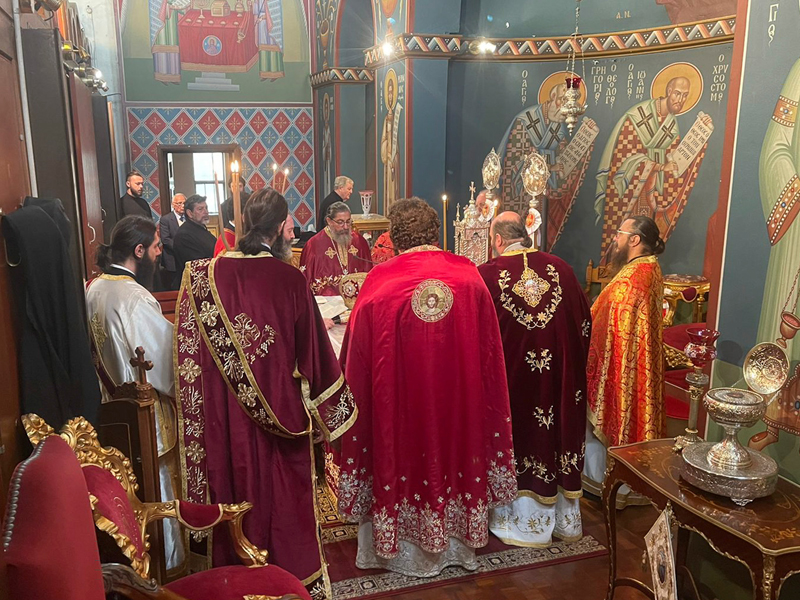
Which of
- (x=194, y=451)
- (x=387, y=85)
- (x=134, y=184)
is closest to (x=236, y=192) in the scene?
(x=194, y=451)

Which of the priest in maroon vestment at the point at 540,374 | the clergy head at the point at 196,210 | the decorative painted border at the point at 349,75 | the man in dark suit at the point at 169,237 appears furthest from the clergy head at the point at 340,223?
the decorative painted border at the point at 349,75

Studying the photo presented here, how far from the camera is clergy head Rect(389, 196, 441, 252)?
3.24 metres

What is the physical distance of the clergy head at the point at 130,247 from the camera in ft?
9.81

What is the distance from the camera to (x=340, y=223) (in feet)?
18.3

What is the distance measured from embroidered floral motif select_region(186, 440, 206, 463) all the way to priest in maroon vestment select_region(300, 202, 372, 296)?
274 centimetres

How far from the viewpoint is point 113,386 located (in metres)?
2.98

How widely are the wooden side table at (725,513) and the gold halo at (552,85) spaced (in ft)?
17.5

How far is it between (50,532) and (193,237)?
507 centimetres

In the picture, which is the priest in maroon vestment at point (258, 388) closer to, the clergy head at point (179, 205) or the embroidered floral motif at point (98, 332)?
the embroidered floral motif at point (98, 332)

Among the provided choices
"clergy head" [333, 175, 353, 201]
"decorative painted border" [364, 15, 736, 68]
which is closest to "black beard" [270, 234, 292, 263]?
"clergy head" [333, 175, 353, 201]

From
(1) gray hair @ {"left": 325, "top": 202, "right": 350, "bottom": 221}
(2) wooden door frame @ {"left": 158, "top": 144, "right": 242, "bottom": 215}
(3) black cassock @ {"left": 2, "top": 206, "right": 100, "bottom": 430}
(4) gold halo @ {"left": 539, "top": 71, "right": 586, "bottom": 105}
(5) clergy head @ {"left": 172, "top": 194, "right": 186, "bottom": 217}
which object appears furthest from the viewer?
(2) wooden door frame @ {"left": 158, "top": 144, "right": 242, "bottom": 215}

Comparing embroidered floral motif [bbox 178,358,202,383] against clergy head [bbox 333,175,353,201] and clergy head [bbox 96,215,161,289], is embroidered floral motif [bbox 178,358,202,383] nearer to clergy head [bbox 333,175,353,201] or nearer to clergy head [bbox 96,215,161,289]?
clergy head [bbox 96,215,161,289]

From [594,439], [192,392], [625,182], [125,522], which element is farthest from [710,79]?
[125,522]

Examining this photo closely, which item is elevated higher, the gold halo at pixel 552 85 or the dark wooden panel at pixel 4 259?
the gold halo at pixel 552 85
